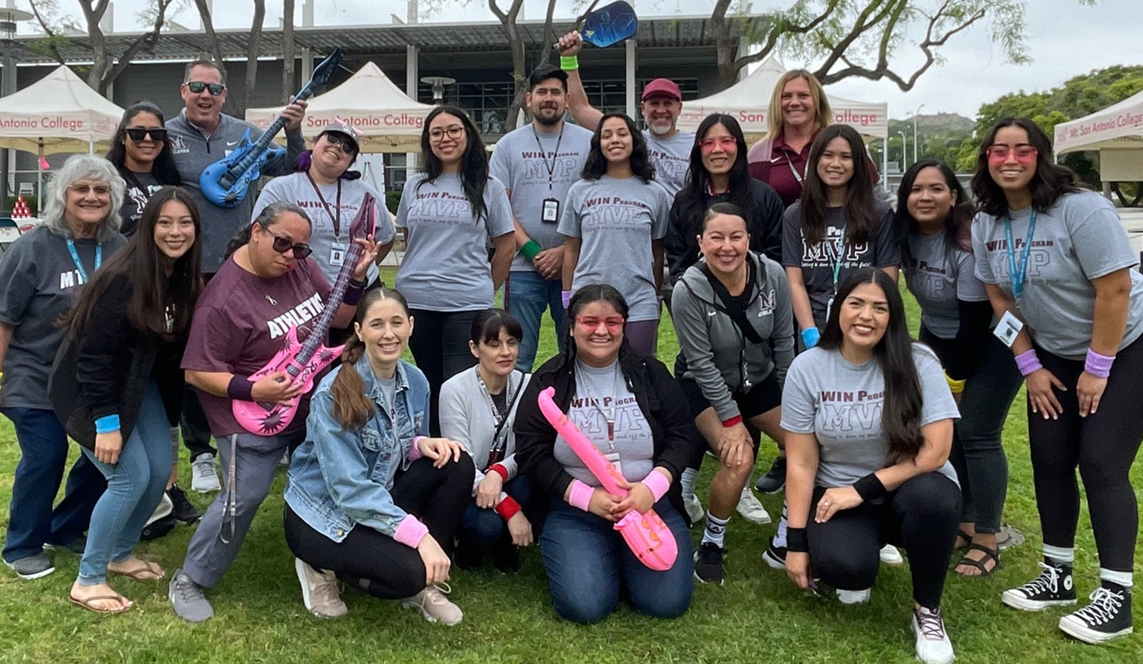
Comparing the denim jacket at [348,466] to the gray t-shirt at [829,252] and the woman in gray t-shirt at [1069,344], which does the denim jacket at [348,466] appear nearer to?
the gray t-shirt at [829,252]

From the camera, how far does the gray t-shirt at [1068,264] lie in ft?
10.6

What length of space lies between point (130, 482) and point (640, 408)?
81.1 inches

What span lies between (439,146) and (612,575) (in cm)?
230

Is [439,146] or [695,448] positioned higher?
[439,146]

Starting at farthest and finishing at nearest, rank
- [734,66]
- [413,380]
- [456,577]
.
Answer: [734,66] → [456,577] → [413,380]

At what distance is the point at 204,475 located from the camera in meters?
4.99

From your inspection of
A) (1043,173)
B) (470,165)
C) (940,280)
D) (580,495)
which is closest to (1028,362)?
(940,280)

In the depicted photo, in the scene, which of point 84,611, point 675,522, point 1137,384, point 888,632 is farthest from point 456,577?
point 1137,384

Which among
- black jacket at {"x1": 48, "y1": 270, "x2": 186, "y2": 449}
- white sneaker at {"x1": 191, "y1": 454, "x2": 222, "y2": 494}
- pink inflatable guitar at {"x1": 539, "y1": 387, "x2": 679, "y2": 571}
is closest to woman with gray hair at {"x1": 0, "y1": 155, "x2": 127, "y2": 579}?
black jacket at {"x1": 48, "y1": 270, "x2": 186, "y2": 449}

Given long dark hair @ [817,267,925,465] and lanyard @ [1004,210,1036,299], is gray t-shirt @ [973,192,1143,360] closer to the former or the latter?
lanyard @ [1004,210,1036,299]

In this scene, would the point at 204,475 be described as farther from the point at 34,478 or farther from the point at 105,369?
the point at 105,369

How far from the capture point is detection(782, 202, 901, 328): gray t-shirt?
13.0 feet

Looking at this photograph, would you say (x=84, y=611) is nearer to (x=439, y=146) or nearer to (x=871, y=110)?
(x=439, y=146)

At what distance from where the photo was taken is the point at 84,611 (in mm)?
3455
